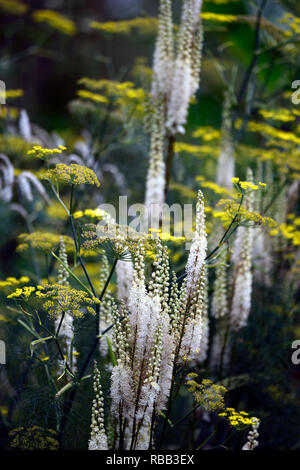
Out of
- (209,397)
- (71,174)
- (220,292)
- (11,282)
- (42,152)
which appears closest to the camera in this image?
(209,397)

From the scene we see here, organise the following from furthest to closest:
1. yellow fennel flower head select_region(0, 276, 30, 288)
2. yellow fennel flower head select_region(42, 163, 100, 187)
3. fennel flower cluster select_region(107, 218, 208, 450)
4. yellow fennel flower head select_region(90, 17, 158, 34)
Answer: yellow fennel flower head select_region(90, 17, 158, 34) < yellow fennel flower head select_region(0, 276, 30, 288) < yellow fennel flower head select_region(42, 163, 100, 187) < fennel flower cluster select_region(107, 218, 208, 450)

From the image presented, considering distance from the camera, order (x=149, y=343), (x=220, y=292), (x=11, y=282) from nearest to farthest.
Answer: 1. (x=149, y=343)
2. (x=11, y=282)
3. (x=220, y=292)

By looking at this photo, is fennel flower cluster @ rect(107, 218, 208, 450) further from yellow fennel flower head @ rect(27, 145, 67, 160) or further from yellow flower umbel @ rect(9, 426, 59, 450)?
yellow fennel flower head @ rect(27, 145, 67, 160)

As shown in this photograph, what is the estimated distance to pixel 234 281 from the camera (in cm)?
321

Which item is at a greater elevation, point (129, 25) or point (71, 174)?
point (129, 25)

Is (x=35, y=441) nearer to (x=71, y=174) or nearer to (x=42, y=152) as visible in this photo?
(x=71, y=174)

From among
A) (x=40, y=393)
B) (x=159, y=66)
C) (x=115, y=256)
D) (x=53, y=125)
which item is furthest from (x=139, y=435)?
(x=53, y=125)

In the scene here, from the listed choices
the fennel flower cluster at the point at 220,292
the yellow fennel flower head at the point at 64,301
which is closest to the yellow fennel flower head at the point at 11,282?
the yellow fennel flower head at the point at 64,301

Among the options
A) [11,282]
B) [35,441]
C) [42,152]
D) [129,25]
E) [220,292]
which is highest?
[129,25]

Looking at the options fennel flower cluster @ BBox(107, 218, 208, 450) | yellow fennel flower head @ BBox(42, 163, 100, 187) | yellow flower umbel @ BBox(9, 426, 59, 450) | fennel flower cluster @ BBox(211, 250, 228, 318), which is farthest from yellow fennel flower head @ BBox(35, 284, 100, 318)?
fennel flower cluster @ BBox(211, 250, 228, 318)

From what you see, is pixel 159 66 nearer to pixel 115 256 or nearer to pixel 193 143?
pixel 115 256

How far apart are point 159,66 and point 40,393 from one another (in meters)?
2.47

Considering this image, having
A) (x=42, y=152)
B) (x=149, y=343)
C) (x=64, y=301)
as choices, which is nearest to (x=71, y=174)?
(x=42, y=152)

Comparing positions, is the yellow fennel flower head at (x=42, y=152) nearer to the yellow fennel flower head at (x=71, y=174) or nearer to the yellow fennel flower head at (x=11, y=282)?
the yellow fennel flower head at (x=71, y=174)
